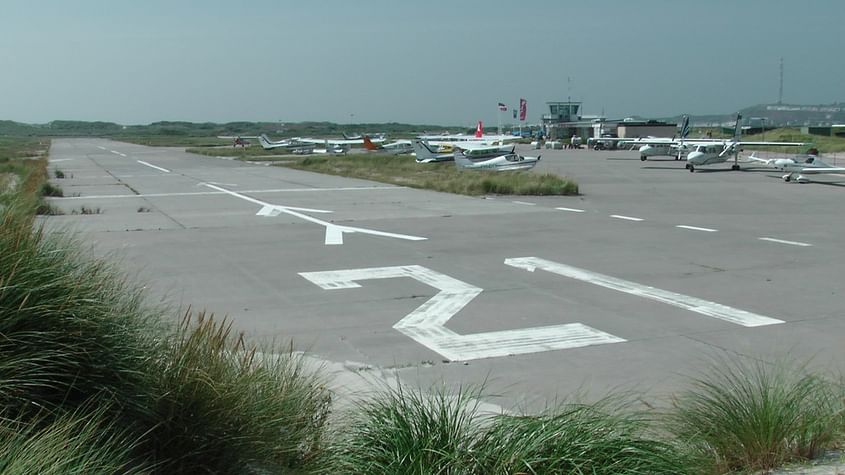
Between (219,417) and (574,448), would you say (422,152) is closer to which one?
(219,417)

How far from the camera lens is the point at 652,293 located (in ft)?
38.8

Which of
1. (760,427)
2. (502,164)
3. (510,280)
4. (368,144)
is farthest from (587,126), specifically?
(760,427)

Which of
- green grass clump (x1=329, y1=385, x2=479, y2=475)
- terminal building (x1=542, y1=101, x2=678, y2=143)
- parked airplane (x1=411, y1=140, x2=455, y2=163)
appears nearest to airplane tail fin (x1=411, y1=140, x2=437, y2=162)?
parked airplane (x1=411, y1=140, x2=455, y2=163)

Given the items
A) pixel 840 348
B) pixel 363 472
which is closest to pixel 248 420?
pixel 363 472

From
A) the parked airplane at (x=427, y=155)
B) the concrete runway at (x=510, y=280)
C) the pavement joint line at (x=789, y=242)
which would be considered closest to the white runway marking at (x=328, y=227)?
the concrete runway at (x=510, y=280)

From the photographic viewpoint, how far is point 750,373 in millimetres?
7516

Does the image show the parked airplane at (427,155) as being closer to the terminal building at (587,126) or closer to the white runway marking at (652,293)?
the white runway marking at (652,293)

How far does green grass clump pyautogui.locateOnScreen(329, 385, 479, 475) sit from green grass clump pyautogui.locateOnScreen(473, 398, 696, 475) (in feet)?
0.44

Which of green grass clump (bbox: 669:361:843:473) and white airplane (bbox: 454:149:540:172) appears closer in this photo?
green grass clump (bbox: 669:361:843:473)

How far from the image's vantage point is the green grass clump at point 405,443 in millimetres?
3896

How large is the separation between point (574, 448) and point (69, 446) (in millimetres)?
2382

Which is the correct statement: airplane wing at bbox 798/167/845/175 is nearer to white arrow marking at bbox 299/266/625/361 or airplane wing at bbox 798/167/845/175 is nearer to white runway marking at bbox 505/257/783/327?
white runway marking at bbox 505/257/783/327

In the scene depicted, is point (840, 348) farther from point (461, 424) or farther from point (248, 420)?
point (248, 420)

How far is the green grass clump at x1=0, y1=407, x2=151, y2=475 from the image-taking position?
3.34 m
